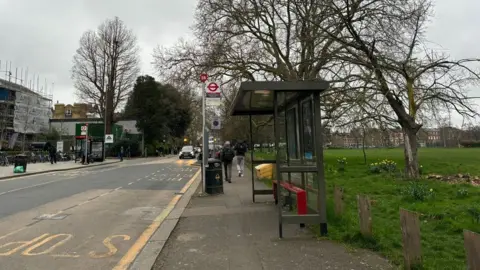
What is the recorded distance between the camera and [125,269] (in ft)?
17.3

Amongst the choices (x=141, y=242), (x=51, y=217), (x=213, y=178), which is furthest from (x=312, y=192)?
(x=51, y=217)

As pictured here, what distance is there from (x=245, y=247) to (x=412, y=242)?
247 cm

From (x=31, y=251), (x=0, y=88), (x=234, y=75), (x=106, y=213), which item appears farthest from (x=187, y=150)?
(x=31, y=251)

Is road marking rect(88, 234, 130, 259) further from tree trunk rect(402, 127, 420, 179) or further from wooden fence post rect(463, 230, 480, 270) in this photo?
tree trunk rect(402, 127, 420, 179)

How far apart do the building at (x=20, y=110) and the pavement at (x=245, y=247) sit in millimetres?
63630

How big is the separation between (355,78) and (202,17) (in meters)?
13.2

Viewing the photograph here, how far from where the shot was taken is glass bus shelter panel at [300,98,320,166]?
7141 mm

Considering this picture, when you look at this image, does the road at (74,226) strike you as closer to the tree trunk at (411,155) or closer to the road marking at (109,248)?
the road marking at (109,248)

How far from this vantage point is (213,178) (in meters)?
12.8

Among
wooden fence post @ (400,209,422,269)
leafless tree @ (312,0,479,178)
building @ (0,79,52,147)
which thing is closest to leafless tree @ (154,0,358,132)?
leafless tree @ (312,0,479,178)

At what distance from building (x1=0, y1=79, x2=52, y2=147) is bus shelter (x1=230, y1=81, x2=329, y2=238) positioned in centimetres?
6373

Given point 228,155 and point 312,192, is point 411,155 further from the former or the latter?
point 312,192

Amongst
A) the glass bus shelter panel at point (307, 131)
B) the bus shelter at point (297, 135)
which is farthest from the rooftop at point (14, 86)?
the glass bus shelter panel at point (307, 131)

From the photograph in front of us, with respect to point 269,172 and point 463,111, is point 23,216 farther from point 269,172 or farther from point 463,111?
point 463,111
